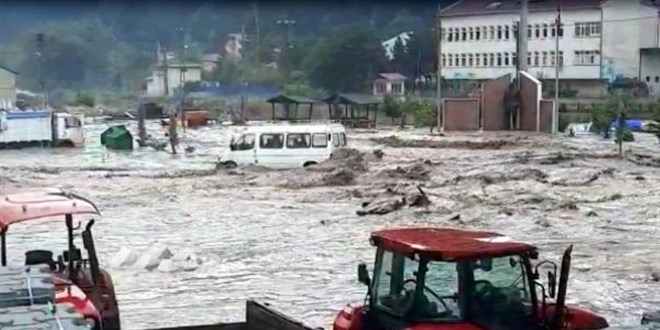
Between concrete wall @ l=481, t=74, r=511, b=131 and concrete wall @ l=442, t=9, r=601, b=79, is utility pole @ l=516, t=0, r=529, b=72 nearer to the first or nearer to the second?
concrete wall @ l=481, t=74, r=511, b=131

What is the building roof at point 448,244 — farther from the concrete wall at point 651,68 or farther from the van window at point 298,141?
the concrete wall at point 651,68

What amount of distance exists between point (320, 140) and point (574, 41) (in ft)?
99.7

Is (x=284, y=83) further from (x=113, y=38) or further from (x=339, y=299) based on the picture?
(x=339, y=299)

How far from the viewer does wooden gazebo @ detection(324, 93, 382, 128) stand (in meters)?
44.8

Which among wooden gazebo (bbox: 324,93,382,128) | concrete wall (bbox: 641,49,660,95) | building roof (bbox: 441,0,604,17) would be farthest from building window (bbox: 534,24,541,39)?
wooden gazebo (bbox: 324,93,382,128)

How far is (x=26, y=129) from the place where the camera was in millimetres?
33531

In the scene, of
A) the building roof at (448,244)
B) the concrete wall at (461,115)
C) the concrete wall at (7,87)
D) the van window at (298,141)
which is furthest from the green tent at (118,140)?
the building roof at (448,244)

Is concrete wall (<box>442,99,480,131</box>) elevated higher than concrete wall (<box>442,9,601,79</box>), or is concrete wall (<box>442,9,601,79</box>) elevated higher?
concrete wall (<box>442,9,601,79</box>)

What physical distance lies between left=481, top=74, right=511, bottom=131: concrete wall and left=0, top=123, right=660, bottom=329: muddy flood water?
316 inches

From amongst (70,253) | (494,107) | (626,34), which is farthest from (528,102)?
(70,253)

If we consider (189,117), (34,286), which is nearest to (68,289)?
(34,286)

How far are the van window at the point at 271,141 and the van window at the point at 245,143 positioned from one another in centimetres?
23

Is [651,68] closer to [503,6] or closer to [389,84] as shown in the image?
[503,6]

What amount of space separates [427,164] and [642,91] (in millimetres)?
28740
